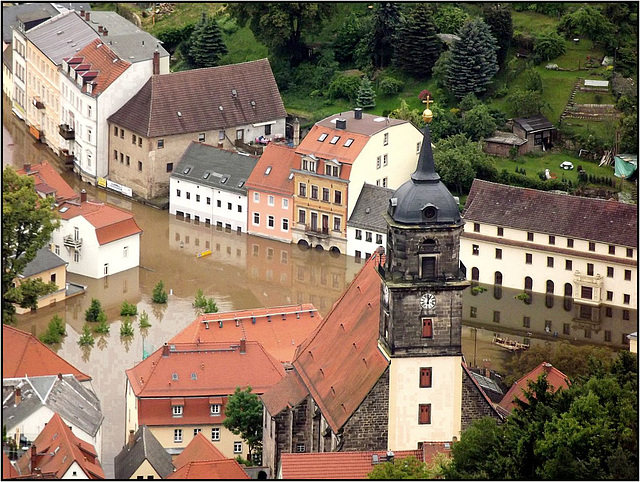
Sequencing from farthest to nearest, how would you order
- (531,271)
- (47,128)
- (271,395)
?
(47,128), (531,271), (271,395)

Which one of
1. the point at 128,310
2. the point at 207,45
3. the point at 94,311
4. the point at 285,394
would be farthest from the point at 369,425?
the point at 207,45

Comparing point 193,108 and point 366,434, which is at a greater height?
point 366,434

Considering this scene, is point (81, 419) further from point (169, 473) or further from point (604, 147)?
point (604, 147)

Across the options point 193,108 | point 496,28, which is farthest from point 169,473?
point 496,28

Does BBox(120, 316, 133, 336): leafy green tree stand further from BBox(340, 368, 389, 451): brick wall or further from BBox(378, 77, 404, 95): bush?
BBox(378, 77, 404, 95): bush

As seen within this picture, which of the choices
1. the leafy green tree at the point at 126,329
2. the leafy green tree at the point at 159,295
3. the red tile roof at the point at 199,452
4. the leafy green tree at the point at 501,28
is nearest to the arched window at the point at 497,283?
the leafy green tree at the point at 159,295

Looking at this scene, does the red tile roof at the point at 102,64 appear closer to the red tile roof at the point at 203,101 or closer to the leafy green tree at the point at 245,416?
the red tile roof at the point at 203,101
